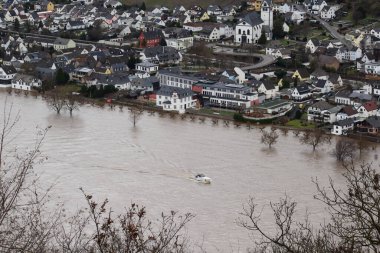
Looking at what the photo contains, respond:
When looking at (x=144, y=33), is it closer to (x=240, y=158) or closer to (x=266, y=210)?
(x=240, y=158)

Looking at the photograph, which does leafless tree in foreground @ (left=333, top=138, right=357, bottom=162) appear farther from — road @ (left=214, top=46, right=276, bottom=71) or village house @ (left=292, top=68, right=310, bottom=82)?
road @ (left=214, top=46, right=276, bottom=71)

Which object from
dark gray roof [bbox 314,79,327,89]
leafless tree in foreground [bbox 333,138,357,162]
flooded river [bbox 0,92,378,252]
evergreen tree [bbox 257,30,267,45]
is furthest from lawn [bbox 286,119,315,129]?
evergreen tree [bbox 257,30,267,45]

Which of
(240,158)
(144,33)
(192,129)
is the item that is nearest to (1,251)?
(240,158)

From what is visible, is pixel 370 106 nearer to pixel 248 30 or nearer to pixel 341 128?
pixel 341 128

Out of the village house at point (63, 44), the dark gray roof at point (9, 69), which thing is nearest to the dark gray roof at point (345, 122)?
the dark gray roof at point (9, 69)

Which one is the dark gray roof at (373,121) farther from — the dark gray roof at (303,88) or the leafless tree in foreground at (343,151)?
the dark gray roof at (303,88)
